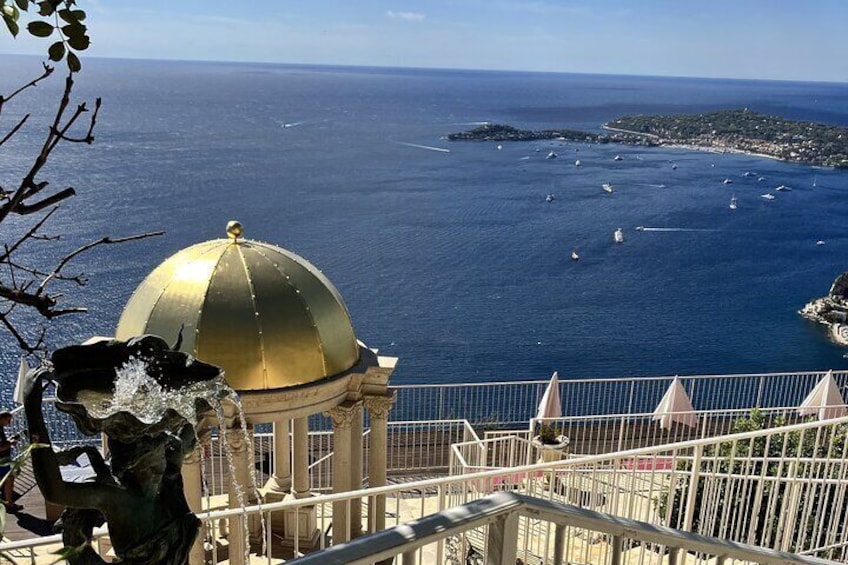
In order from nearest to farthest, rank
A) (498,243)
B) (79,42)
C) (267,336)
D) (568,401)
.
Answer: (79,42), (267,336), (568,401), (498,243)

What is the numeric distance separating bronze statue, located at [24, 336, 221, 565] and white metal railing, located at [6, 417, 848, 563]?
1.37 m

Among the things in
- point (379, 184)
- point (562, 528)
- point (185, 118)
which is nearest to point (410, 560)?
point (562, 528)

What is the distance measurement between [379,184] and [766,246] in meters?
42.7

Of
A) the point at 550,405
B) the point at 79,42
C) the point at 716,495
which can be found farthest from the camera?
the point at 550,405

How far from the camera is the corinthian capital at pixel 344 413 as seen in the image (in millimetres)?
10547

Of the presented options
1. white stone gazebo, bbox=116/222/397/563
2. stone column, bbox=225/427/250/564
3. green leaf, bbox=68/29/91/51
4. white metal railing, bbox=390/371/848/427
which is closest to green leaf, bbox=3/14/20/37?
Answer: green leaf, bbox=68/29/91/51

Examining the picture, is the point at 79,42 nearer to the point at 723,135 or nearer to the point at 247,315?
the point at 247,315

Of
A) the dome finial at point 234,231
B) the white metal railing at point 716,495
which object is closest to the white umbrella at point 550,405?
the white metal railing at point 716,495

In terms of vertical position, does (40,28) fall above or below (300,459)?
above

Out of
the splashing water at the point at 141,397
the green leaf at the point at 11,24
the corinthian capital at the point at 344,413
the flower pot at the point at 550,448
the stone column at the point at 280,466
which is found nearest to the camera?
the green leaf at the point at 11,24

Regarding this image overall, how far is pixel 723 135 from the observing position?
167m

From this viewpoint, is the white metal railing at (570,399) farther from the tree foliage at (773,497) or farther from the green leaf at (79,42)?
the green leaf at (79,42)

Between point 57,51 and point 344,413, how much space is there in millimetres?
7740

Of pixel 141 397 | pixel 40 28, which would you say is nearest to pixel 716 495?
pixel 141 397
